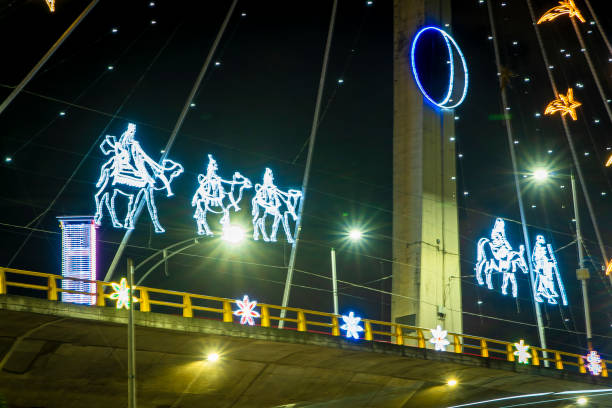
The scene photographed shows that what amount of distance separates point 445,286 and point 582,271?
7.92 metres

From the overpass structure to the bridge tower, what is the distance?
6.05 meters

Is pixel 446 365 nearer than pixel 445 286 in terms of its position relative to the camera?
Yes

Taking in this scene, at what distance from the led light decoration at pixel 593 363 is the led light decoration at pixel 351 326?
16.4 meters

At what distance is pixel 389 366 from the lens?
37.1 metres

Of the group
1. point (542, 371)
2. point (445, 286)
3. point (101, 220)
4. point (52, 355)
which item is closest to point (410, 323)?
point (445, 286)

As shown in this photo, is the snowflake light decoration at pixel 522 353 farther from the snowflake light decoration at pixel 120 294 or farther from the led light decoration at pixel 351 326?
the snowflake light decoration at pixel 120 294

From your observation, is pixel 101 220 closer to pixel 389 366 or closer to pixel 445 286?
pixel 389 366

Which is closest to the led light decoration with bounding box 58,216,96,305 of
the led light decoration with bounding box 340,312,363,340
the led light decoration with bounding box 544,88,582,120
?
the led light decoration with bounding box 340,312,363,340

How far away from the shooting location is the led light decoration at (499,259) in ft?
164

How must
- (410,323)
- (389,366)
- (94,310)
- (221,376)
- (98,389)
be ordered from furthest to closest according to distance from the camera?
1. (410,323)
2. (389,366)
3. (221,376)
4. (98,389)
5. (94,310)

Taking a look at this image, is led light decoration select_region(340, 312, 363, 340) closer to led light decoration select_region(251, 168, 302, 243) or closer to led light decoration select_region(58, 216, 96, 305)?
led light decoration select_region(251, 168, 302, 243)

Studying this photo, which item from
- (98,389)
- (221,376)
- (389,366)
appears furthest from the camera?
(389,366)

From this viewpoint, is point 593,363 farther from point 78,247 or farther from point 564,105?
point 78,247

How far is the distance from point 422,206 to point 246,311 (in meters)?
17.4
